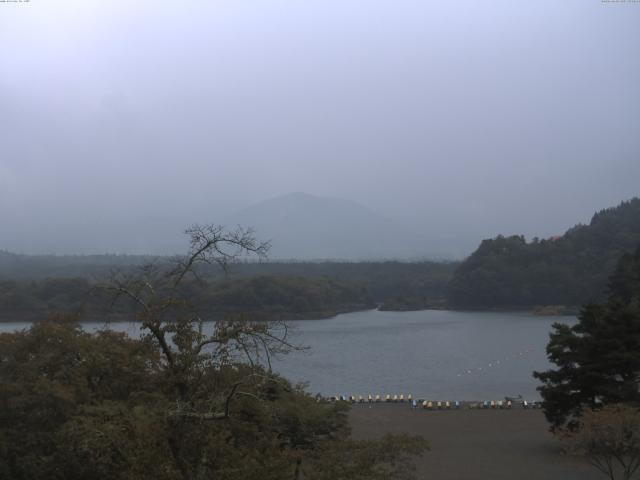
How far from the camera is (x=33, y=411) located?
7.73 meters

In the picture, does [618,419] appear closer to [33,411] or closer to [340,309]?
[33,411]

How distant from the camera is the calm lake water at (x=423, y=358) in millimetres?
21031

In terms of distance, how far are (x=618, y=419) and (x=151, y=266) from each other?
6.64m

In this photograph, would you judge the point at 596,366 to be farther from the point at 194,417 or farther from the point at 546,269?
the point at 546,269

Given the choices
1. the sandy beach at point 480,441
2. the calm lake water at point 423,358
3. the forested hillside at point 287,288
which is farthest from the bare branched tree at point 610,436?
the forested hillside at point 287,288

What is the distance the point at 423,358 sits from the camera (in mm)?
27797

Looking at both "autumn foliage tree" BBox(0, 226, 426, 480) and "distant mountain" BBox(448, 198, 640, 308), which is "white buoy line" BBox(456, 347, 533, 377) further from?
"distant mountain" BBox(448, 198, 640, 308)

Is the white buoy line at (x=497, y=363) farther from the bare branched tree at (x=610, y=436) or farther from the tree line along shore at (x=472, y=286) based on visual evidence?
the tree line along shore at (x=472, y=286)

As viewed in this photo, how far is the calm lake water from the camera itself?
69.0 feet

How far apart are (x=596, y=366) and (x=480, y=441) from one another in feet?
8.82

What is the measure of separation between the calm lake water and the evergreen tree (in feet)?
15.0

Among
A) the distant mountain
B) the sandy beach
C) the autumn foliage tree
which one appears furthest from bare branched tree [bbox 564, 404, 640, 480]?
the distant mountain

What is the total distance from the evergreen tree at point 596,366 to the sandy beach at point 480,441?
74cm

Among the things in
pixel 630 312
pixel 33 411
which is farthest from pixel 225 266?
pixel 630 312
